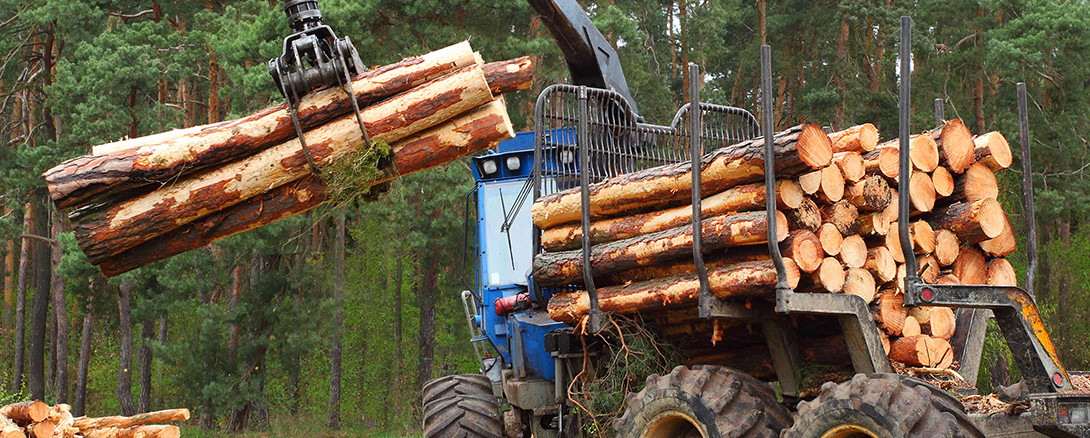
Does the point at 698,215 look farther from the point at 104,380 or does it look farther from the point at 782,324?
the point at 104,380

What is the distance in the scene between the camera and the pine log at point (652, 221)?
5941 millimetres

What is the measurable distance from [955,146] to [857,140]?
73cm

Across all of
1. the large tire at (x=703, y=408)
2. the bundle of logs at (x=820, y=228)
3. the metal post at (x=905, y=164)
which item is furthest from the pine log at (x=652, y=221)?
the large tire at (x=703, y=408)

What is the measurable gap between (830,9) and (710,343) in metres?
21.7

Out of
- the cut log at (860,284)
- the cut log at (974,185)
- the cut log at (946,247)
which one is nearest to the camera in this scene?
the cut log at (860,284)

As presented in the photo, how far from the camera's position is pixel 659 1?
2922cm

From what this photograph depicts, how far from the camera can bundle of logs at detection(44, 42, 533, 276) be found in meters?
5.82

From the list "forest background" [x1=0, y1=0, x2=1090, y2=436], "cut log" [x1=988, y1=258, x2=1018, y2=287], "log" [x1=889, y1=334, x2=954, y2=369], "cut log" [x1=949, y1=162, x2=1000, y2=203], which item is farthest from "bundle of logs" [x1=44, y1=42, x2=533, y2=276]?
"forest background" [x1=0, y1=0, x2=1090, y2=436]

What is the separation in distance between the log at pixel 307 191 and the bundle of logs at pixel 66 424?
10.1ft

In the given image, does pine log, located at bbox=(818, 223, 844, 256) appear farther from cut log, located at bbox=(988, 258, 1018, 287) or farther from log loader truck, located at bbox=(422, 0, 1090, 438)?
cut log, located at bbox=(988, 258, 1018, 287)

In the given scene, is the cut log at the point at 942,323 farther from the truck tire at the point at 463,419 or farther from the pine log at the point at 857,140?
the truck tire at the point at 463,419

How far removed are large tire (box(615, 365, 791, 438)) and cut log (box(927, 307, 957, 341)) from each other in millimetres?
1073

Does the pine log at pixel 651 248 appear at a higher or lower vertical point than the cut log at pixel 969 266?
higher

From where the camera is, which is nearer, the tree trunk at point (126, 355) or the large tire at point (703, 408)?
the large tire at point (703, 408)
